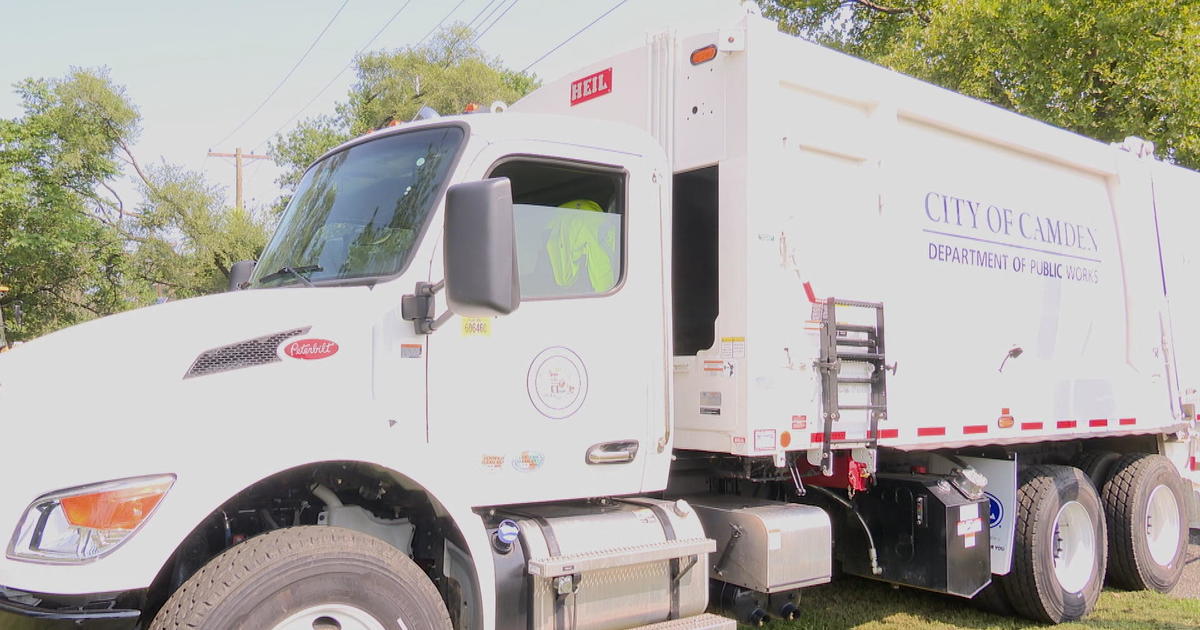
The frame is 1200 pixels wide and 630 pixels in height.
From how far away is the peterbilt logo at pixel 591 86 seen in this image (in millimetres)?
5352

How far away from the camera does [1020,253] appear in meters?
6.30

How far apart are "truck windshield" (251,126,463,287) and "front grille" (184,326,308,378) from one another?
1.59 ft

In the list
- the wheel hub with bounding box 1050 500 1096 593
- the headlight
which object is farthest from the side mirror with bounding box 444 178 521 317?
the wheel hub with bounding box 1050 500 1096 593

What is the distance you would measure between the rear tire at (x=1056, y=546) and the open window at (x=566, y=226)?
11.3 feet

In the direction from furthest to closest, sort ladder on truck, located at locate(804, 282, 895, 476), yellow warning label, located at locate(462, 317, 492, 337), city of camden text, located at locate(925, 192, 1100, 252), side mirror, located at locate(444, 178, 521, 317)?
city of camden text, located at locate(925, 192, 1100, 252)
ladder on truck, located at locate(804, 282, 895, 476)
yellow warning label, located at locate(462, 317, 492, 337)
side mirror, located at locate(444, 178, 521, 317)

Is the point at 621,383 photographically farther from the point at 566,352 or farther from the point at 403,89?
the point at 403,89

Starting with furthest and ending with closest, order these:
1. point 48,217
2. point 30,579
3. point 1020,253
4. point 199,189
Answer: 1. point 199,189
2. point 48,217
3. point 1020,253
4. point 30,579

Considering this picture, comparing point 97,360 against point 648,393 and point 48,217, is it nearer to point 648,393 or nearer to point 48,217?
point 648,393

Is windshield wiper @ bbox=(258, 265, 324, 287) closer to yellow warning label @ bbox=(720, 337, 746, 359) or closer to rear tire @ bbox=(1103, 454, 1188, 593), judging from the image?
yellow warning label @ bbox=(720, 337, 746, 359)

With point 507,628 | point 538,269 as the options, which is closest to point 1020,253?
point 538,269

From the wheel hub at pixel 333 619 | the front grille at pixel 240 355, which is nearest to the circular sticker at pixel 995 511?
the wheel hub at pixel 333 619

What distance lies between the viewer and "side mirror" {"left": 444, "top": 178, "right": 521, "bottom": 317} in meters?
3.37

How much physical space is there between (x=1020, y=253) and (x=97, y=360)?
534 centimetres

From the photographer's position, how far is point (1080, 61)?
13148 mm
